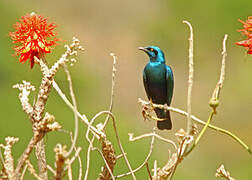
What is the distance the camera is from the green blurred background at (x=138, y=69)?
167 inches

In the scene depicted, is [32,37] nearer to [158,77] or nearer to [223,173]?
[223,173]

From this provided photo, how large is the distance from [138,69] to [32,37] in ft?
14.5

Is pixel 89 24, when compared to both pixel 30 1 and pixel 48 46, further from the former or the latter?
pixel 48 46

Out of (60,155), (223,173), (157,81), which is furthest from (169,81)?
(60,155)

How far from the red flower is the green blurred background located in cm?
274

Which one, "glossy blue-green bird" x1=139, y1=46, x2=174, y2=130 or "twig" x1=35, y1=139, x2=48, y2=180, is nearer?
"twig" x1=35, y1=139, x2=48, y2=180

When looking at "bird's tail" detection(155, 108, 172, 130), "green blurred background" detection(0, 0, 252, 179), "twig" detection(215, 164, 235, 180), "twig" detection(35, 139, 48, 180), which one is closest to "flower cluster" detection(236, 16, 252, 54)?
"twig" detection(215, 164, 235, 180)

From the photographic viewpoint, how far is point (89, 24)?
18.9 ft

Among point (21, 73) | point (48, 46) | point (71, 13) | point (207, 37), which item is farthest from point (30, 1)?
point (48, 46)

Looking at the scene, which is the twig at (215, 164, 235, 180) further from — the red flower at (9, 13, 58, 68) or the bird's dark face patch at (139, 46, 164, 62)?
the bird's dark face patch at (139, 46, 164, 62)

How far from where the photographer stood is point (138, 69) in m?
5.24

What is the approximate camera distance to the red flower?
0.84 meters

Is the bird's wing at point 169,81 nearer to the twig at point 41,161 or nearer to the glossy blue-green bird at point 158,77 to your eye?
the glossy blue-green bird at point 158,77

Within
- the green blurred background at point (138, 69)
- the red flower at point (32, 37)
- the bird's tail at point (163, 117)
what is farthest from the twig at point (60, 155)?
the green blurred background at point (138, 69)
